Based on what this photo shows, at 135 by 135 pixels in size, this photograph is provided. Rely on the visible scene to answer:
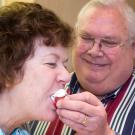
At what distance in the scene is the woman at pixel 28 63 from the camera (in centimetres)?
117

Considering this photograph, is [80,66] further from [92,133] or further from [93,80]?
[92,133]

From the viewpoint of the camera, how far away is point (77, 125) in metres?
1.24

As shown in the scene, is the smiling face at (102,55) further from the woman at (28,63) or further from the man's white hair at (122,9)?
the woman at (28,63)

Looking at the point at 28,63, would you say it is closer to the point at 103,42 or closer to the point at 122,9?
the point at 103,42

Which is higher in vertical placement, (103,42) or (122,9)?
(122,9)

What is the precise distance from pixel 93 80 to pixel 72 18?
88 centimetres

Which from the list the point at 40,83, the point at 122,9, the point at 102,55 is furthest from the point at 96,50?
the point at 40,83

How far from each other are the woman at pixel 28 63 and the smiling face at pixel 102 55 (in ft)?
1.90

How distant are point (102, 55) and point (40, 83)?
0.66 meters

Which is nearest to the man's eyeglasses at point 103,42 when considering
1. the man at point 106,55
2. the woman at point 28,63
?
the man at point 106,55

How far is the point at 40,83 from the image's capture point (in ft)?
3.94

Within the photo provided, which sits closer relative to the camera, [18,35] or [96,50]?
[18,35]

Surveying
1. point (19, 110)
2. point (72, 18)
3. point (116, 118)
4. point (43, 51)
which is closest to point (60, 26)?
point (43, 51)

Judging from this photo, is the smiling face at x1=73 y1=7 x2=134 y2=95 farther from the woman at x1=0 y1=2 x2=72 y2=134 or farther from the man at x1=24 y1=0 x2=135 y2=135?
the woman at x1=0 y1=2 x2=72 y2=134
